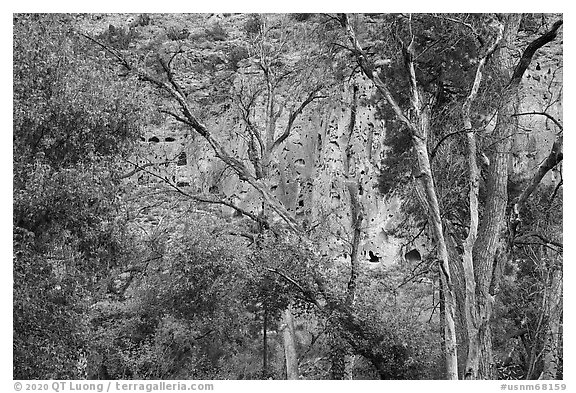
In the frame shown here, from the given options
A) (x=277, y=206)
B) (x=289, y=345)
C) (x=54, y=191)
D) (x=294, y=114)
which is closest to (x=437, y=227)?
(x=277, y=206)

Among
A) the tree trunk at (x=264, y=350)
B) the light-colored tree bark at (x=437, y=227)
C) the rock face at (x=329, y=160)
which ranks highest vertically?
the rock face at (x=329, y=160)

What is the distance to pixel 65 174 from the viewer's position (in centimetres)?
723

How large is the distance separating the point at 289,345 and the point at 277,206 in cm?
190

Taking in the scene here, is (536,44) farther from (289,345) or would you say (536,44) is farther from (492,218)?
Answer: (289,345)

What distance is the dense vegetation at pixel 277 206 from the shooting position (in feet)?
24.3

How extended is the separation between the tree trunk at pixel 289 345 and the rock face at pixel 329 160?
110cm

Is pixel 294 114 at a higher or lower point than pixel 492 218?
higher

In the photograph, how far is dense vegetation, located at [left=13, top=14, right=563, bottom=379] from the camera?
24.3 feet

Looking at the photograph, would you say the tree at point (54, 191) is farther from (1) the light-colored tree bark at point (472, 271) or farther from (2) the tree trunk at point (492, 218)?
(2) the tree trunk at point (492, 218)

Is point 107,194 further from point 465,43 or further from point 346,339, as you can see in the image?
point 465,43

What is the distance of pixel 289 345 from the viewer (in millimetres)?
10602

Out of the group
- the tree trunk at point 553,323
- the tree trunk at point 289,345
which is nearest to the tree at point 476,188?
the tree trunk at point 553,323

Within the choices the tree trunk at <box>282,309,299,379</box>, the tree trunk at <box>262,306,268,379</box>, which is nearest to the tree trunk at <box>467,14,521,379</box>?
the tree trunk at <box>282,309,299,379</box>

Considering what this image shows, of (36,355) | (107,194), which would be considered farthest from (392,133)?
(36,355)
